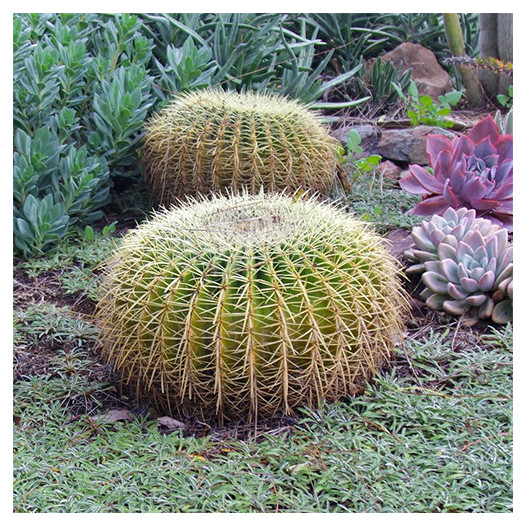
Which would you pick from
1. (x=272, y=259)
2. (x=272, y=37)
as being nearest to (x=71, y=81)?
(x=272, y=37)

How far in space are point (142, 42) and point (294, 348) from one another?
9.75 ft

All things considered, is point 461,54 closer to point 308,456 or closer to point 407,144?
point 407,144

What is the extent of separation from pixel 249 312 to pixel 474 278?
132cm

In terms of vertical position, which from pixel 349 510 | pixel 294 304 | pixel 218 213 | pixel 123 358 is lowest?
pixel 349 510

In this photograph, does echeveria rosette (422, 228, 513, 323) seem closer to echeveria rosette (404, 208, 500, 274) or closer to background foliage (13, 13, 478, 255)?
echeveria rosette (404, 208, 500, 274)

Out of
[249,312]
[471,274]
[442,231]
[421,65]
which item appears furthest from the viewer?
[421,65]

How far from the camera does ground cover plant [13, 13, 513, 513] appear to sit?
240 centimetres

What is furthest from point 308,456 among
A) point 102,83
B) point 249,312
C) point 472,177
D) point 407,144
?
point 407,144

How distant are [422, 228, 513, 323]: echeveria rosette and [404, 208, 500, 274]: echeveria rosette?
0.07 m

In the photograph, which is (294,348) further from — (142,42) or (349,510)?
(142,42)

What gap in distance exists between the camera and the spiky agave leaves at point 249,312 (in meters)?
2.55

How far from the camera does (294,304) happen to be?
256 centimetres

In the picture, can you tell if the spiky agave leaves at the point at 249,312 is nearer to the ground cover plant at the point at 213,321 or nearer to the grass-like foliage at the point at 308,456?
the ground cover plant at the point at 213,321

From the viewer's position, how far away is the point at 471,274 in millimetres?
3355
